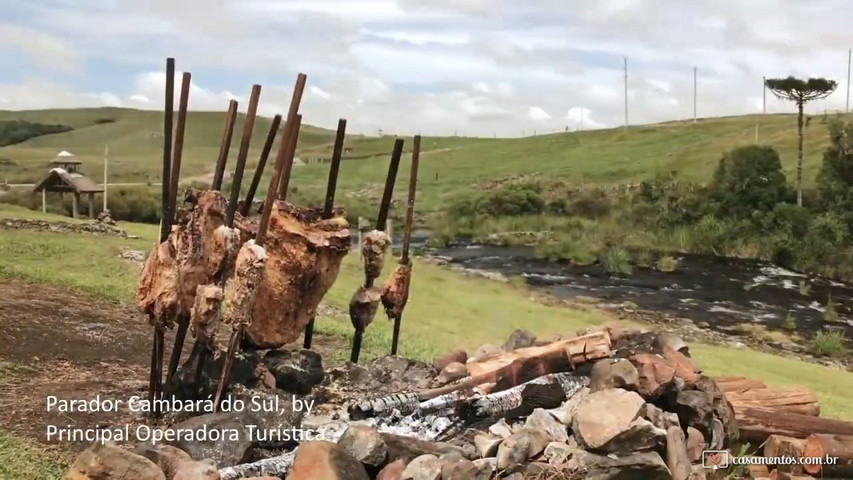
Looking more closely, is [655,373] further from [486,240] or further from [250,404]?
[486,240]

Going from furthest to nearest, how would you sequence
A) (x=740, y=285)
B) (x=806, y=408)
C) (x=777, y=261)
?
(x=777, y=261)
(x=740, y=285)
(x=806, y=408)

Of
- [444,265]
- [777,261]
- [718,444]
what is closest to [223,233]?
[718,444]

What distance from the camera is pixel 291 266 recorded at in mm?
8406

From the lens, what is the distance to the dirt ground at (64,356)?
23.5ft

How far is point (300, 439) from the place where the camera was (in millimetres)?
6965

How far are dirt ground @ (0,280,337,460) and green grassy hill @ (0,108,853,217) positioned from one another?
43.8m

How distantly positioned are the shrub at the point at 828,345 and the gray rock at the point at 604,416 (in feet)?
47.2

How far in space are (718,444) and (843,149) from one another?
34.4 m

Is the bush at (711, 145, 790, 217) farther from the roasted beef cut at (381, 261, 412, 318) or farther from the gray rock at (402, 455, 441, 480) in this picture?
the gray rock at (402, 455, 441, 480)

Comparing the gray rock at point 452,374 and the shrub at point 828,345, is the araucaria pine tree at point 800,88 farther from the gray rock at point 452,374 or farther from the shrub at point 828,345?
the gray rock at point 452,374

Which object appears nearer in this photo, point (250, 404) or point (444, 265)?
point (250, 404)

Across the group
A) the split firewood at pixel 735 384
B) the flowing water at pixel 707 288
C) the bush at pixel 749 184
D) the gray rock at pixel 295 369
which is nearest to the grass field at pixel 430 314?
the split firewood at pixel 735 384

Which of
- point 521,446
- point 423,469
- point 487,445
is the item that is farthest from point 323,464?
point 521,446

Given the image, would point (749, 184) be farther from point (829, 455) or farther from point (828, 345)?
point (829, 455)
